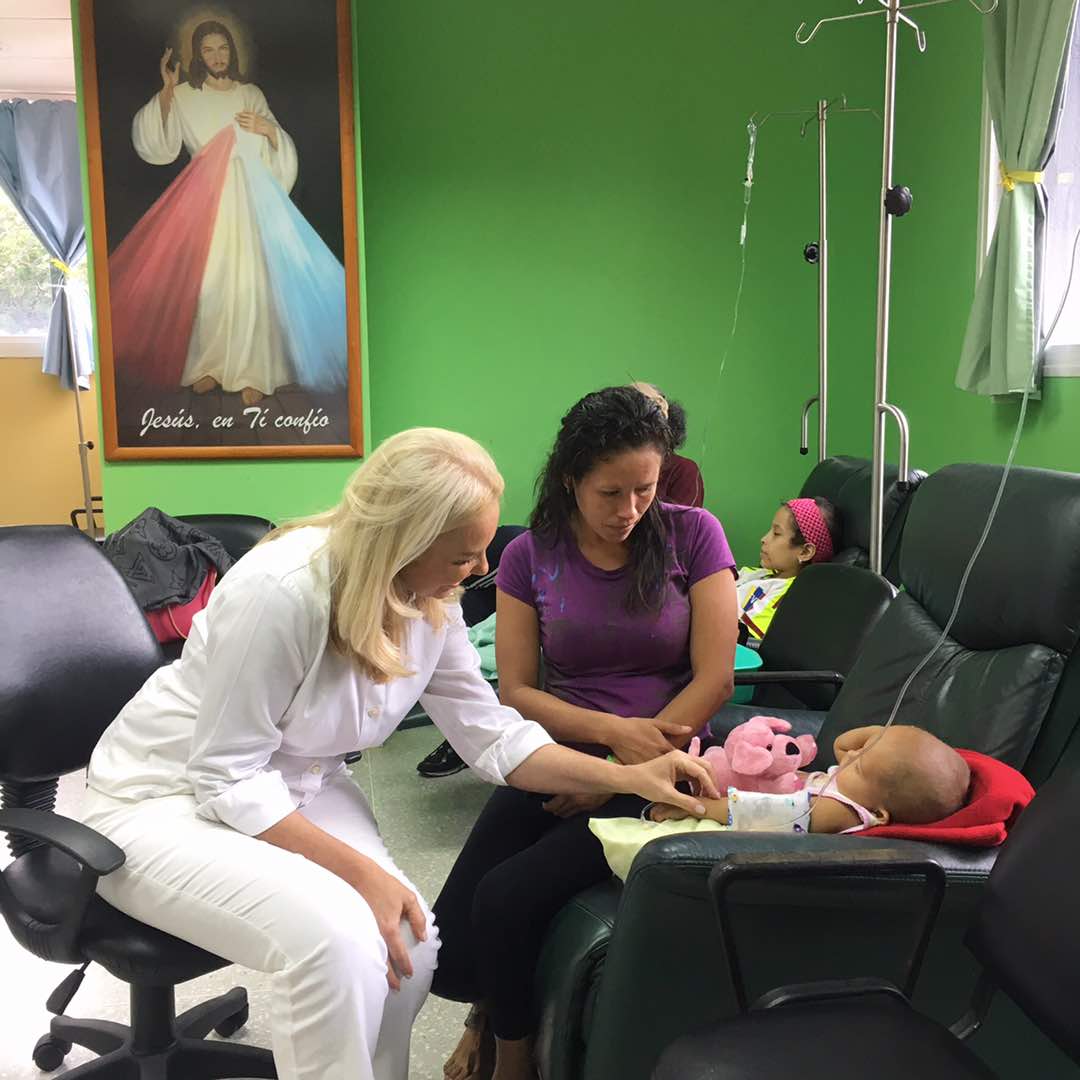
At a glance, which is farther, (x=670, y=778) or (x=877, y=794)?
(x=670, y=778)

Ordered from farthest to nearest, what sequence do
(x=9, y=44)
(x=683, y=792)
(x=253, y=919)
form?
(x=9, y=44) < (x=683, y=792) < (x=253, y=919)

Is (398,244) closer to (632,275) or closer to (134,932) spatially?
(632,275)

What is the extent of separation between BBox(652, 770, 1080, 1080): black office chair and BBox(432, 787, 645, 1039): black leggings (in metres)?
0.38

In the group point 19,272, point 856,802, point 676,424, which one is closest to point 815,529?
point 676,424

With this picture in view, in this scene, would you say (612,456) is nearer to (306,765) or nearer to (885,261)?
(306,765)

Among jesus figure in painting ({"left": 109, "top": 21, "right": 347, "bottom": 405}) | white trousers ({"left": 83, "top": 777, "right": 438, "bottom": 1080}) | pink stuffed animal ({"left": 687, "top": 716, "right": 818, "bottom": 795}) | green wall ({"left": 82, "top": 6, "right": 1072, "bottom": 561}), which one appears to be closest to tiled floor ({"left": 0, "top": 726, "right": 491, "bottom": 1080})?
white trousers ({"left": 83, "top": 777, "right": 438, "bottom": 1080})

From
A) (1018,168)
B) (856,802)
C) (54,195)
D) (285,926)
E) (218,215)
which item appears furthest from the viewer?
(54,195)

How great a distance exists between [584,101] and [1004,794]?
3.49m

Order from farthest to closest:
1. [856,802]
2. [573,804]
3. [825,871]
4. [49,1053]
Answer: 1. [49,1053]
2. [573,804]
3. [856,802]
4. [825,871]

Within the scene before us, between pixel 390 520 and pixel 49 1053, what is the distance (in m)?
1.17

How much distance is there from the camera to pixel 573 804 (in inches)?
64.6

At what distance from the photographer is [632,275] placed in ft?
13.8

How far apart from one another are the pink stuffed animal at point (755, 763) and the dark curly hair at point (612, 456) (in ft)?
0.99

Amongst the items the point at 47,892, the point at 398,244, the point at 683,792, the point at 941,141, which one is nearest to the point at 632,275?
the point at 398,244
